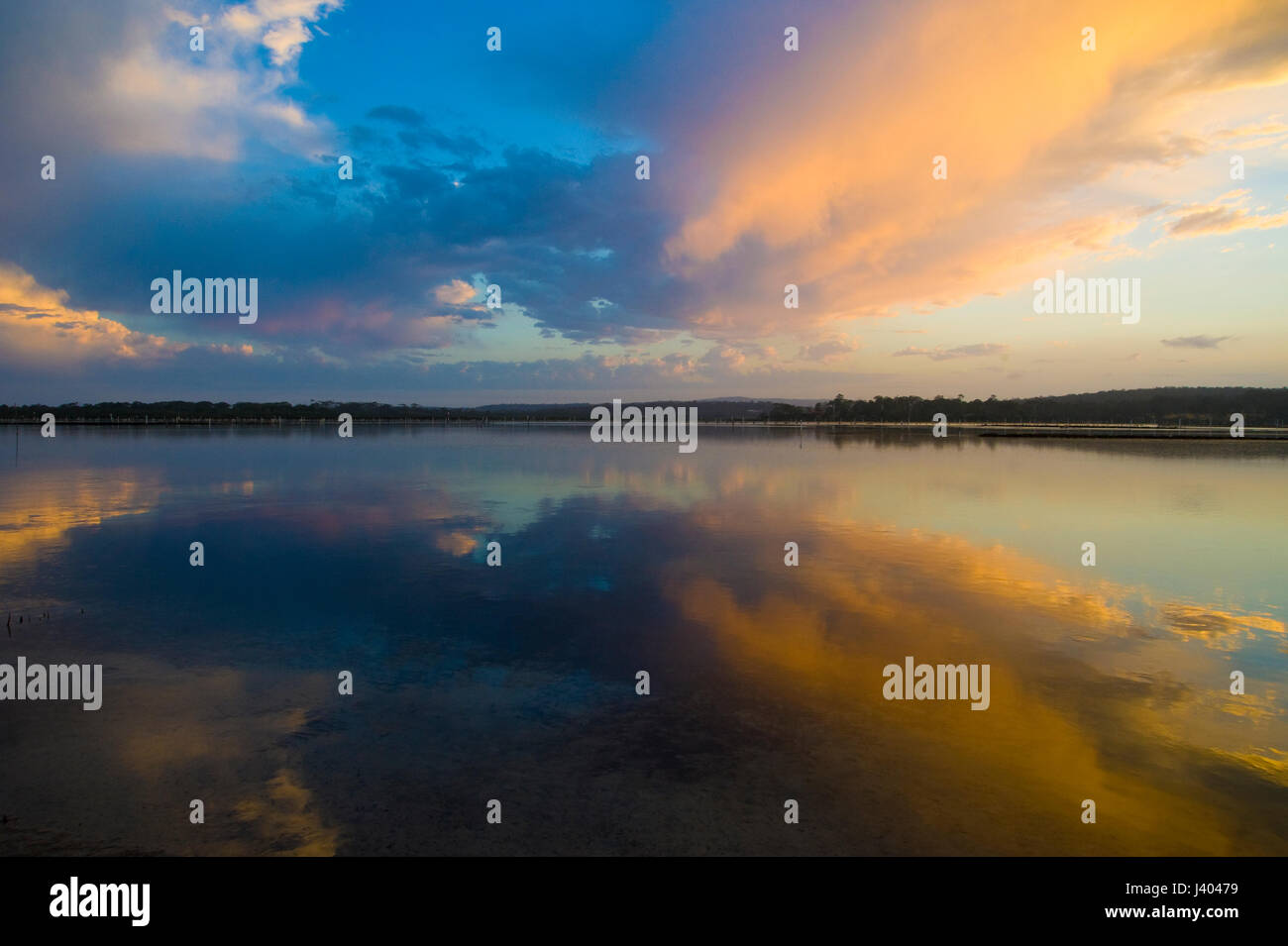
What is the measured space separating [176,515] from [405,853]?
1038 inches

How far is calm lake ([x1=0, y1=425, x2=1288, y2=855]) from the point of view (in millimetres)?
7000

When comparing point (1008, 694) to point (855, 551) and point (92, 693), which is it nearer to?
point (855, 551)

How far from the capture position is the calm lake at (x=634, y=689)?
7.00m

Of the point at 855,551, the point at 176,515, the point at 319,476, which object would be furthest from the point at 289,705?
the point at 319,476

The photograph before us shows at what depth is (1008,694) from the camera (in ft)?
34.1

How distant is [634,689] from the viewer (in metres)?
10.5

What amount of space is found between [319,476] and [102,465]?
20039 millimetres

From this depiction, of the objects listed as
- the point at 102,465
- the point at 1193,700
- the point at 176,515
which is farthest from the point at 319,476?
the point at 1193,700

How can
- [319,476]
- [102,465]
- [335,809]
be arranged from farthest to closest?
[102,465]
[319,476]
[335,809]
